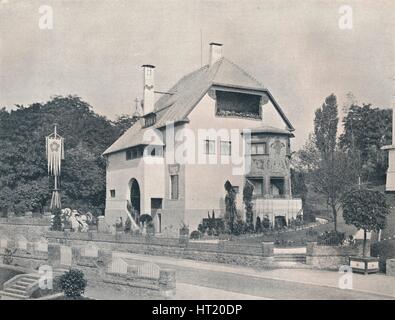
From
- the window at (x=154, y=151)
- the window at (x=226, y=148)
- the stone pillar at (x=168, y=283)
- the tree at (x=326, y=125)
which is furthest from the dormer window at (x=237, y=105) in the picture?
the stone pillar at (x=168, y=283)

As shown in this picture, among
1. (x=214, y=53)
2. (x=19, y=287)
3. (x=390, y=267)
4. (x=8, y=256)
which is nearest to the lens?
(x=19, y=287)

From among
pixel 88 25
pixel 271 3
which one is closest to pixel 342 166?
pixel 271 3

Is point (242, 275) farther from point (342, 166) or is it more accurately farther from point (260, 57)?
point (342, 166)

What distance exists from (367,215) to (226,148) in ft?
54.3

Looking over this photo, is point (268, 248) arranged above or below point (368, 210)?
below

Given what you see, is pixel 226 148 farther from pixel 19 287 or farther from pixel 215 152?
pixel 19 287

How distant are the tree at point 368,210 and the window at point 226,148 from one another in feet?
51.6

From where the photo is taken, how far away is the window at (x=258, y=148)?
36656mm

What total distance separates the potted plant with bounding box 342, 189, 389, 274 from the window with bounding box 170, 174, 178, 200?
16.7 m

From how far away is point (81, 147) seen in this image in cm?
4906

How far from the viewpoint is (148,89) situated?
40781mm

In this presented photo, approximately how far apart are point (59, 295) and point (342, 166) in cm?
2310

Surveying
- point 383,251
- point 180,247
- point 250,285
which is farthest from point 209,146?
point 250,285

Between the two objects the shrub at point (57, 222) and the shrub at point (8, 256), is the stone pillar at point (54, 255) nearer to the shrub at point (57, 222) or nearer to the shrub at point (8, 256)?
the shrub at point (8, 256)
